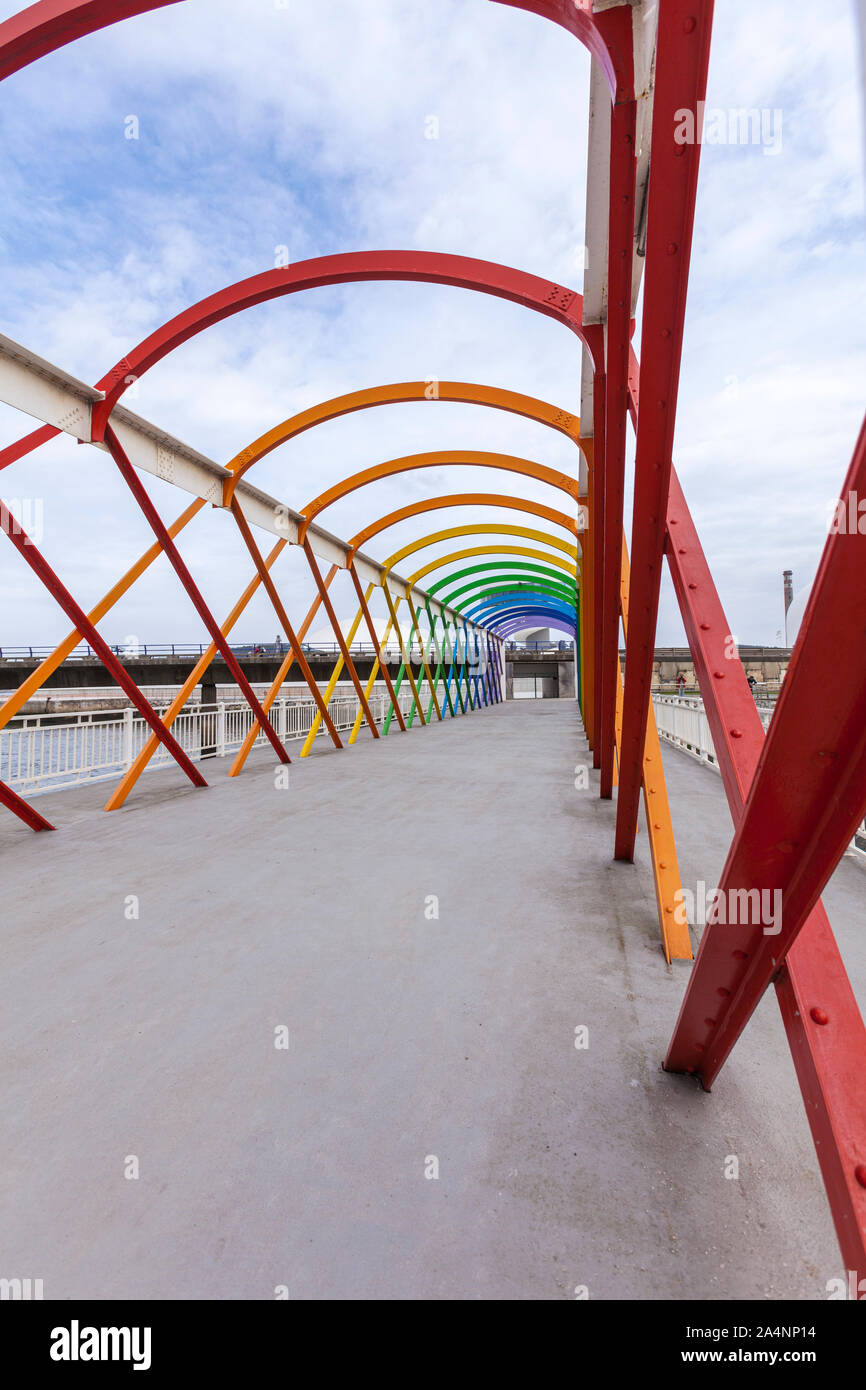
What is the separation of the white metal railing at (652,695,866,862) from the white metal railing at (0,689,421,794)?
8394 mm

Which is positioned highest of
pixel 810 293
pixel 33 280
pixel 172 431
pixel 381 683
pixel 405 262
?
pixel 405 262

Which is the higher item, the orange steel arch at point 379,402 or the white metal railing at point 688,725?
the orange steel arch at point 379,402

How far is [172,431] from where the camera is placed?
297 inches

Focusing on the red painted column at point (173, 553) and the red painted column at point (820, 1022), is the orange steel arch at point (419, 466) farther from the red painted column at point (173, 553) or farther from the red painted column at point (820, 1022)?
the red painted column at point (820, 1022)

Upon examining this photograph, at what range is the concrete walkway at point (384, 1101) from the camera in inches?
61.8

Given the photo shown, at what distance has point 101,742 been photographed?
32.0ft

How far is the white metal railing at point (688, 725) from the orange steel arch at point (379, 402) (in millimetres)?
5150

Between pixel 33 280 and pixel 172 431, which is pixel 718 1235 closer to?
pixel 33 280

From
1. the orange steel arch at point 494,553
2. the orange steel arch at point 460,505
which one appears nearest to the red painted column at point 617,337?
the orange steel arch at point 460,505

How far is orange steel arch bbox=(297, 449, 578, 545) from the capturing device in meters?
11.3

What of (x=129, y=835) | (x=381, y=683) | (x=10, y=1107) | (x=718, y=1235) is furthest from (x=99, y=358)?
(x=381, y=683)

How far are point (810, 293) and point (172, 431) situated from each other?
7809 mm

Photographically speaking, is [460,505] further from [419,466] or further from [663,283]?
[663,283]

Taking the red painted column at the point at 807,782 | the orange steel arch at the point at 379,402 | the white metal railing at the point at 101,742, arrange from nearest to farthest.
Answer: the red painted column at the point at 807,782
the white metal railing at the point at 101,742
the orange steel arch at the point at 379,402
